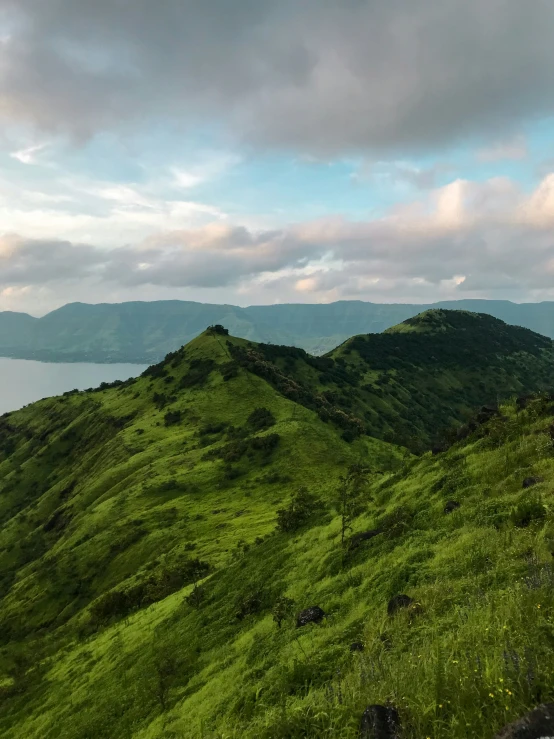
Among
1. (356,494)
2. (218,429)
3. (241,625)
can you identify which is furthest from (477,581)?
(218,429)

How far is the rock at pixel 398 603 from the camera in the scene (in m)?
14.9

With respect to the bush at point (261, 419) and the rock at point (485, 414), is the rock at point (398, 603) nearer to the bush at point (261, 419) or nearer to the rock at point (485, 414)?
the rock at point (485, 414)

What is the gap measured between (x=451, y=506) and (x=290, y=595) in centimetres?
1087

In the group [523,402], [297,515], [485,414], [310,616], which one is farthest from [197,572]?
[523,402]

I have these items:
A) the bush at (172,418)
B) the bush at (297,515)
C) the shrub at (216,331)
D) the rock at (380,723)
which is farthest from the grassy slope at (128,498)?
the shrub at (216,331)

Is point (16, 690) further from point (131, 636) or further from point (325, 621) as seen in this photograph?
point (325, 621)

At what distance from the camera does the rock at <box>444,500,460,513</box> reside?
21.9 meters

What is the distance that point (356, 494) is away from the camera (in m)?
36.3

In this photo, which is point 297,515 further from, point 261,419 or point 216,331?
point 216,331

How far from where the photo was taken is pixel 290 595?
24578 millimetres

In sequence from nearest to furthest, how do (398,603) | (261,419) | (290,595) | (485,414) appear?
(398,603) → (290,595) → (485,414) → (261,419)

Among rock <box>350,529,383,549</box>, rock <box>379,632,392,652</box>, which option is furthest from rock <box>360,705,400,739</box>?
rock <box>350,529,383,549</box>

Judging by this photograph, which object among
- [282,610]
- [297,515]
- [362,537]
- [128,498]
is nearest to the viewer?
[282,610]

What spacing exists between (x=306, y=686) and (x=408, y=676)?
16.2ft
